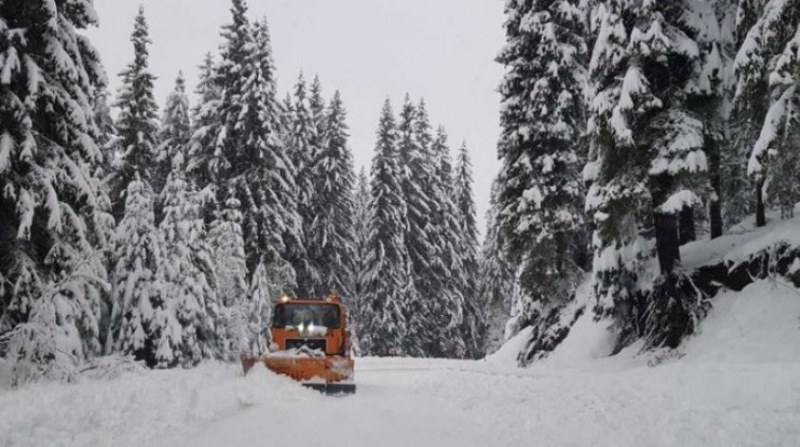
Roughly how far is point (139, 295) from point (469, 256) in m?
32.5

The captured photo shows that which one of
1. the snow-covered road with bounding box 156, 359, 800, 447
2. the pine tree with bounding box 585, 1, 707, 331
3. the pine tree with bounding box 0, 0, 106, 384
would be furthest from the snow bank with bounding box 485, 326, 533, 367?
the pine tree with bounding box 0, 0, 106, 384

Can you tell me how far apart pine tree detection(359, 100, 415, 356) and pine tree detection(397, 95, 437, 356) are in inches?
35.7

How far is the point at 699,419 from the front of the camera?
7719mm

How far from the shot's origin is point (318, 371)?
15062 mm

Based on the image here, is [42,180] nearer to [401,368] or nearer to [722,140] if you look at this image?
[722,140]

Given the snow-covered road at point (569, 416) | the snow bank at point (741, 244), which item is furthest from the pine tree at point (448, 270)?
the snow-covered road at point (569, 416)

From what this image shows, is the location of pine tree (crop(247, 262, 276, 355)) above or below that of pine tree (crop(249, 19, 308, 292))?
below

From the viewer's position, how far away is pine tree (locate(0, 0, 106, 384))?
13.1 metres

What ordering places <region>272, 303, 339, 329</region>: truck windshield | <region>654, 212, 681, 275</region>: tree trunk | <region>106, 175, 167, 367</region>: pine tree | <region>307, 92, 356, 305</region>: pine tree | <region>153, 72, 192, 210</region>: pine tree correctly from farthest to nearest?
<region>307, 92, 356, 305</region>: pine tree, <region>153, 72, 192, 210</region>: pine tree, <region>106, 175, 167, 367</region>: pine tree, <region>272, 303, 339, 329</region>: truck windshield, <region>654, 212, 681, 275</region>: tree trunk

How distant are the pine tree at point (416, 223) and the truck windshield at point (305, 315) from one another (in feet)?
73.7

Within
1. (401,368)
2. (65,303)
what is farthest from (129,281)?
(401,368)

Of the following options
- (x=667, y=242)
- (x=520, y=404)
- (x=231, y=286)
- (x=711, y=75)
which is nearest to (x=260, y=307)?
(x=231, y=286)

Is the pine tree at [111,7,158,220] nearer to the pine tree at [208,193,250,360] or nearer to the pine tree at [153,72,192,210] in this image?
the pine tree at [208,193,250,360]

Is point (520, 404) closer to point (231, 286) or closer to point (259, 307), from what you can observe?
point (231, 286)
